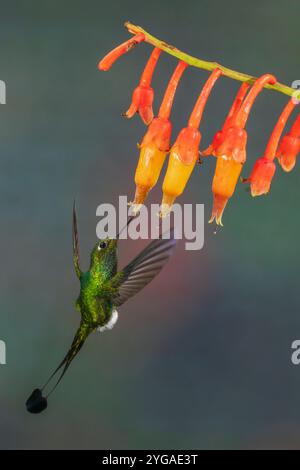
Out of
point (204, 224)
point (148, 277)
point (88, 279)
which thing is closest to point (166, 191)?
point (148, 277)

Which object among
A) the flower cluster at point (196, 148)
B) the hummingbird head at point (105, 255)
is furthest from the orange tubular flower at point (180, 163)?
the hummingbird head at point (105, 255)

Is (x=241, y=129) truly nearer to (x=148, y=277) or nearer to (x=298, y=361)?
(x=148, y=277)

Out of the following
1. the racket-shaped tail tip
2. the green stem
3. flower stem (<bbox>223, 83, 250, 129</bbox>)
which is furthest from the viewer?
the racket-shaped tail tip

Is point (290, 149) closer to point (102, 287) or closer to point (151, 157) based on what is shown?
point (151, 157)

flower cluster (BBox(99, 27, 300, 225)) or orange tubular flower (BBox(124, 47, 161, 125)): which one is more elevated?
orange tubular flower (BBox(124, 47, 161, 125))

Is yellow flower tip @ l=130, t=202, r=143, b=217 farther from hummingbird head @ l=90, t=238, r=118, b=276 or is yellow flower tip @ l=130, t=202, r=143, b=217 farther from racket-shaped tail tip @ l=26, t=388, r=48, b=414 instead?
racket-shaped tail tip @ l=26, t=388, r=48, b=414

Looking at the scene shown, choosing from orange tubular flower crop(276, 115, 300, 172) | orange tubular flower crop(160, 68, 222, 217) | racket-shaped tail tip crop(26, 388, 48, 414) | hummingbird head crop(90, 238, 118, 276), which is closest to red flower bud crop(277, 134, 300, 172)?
orange tubular flower crop(276, 115, 300, 172)

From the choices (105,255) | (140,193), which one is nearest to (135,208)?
(140,193)
